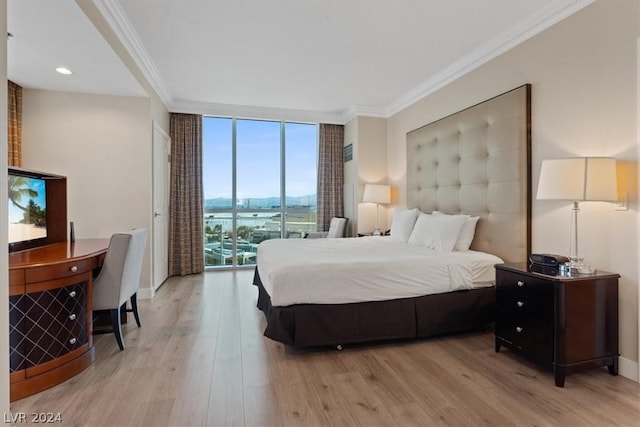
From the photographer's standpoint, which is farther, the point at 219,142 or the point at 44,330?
the point at 219,142

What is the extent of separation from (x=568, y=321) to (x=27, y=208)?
4.05 m

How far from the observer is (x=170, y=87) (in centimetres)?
450

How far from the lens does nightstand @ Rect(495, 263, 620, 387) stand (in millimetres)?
2062

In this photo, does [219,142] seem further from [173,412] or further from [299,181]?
[173,412]

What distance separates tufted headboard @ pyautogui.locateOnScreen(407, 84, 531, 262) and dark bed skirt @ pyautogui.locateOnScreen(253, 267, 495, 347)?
61 centimetres

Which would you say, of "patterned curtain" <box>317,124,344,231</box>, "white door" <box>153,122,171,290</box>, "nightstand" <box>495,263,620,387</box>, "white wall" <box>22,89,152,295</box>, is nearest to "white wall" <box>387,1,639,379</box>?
"nightstand" <box>495,263,620,387</box>

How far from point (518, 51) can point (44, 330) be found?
4151 mm

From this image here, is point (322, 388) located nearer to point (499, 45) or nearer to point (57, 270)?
point (57, 270)

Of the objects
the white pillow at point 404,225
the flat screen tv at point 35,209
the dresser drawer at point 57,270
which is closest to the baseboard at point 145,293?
the flat screen tv at point 35,209

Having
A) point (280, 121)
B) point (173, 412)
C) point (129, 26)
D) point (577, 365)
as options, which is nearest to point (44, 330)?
point (173, 412)

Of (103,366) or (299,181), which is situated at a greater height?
(299,181)

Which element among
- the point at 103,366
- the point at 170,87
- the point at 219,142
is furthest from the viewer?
the point at 219,142

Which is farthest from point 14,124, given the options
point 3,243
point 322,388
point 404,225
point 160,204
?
point 404,225

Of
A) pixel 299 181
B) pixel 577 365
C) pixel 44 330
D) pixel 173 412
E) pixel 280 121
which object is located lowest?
pixel 173 412
